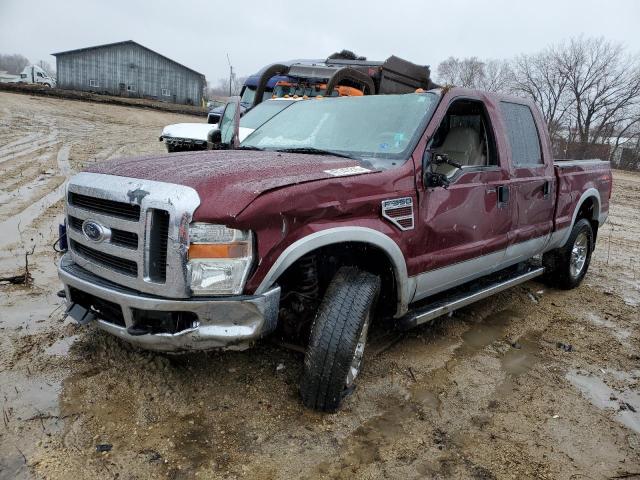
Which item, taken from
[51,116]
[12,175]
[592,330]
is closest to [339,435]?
[592,330]

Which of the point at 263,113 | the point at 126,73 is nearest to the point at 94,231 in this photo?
the point at 263,113

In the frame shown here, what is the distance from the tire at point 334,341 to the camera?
273cm

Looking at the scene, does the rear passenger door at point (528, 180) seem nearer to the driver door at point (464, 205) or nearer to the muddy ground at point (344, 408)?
the driver door at point (464, 205)

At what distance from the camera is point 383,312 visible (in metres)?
3.41

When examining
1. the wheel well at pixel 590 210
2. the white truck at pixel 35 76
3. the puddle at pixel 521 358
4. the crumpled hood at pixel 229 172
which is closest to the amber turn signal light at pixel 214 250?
the crumpled hood at pixel 229 172

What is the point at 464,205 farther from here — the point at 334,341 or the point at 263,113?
the point at 263,113

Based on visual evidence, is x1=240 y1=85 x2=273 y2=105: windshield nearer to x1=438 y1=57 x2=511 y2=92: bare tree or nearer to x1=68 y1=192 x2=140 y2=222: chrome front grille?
x1=68 y1=192 x2=140 y2=222: chrome front grille

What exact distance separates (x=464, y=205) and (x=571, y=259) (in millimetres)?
2570

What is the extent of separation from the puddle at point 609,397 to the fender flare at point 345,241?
1.37 metres

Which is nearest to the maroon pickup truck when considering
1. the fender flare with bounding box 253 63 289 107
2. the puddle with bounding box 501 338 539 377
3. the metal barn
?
the puddle with bounding box 501 338 539 377

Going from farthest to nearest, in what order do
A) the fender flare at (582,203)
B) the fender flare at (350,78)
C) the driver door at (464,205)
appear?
the fender flare at (350,78), the fender flare at (582,203), the driver door at (464,205)

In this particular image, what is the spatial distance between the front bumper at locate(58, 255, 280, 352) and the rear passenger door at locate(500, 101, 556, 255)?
252cm

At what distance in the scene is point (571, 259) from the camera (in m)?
5.40

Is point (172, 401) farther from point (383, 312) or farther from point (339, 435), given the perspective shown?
point (383, 312)
